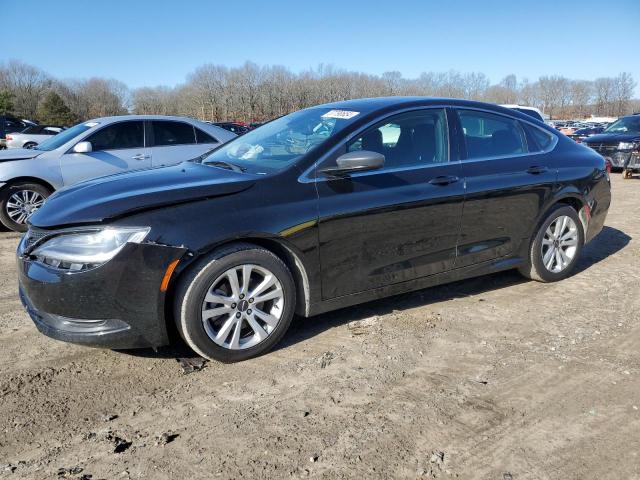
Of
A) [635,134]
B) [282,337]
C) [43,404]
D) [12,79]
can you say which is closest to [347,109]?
[282,337]

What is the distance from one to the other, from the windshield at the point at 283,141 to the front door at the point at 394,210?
0.23 metres

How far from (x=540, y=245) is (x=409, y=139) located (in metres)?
1.73

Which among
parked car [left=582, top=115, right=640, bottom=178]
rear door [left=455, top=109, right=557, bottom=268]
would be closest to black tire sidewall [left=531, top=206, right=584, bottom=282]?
rear door [left=455, top=109, right=557, bottom=268]

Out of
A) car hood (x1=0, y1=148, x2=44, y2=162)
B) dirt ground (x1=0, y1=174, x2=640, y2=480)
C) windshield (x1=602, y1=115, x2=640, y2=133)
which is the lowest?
dirt ground (x1=0, y1=174, x2=640, y2=480)

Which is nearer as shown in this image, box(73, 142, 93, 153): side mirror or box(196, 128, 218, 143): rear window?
box(73, 142, 93, 153): side mirror

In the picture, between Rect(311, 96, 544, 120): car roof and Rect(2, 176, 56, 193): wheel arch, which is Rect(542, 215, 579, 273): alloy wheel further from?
Rect(2, 176, 56, 193): wheel arch

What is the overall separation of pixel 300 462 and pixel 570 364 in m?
1.97

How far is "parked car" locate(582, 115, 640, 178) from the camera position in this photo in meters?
13.2

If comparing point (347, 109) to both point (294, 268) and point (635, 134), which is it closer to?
point (294, 268)

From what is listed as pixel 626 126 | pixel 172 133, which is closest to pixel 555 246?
pixel 172 133

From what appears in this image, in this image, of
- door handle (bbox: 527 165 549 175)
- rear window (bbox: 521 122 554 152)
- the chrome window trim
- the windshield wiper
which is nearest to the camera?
the chrome window trim

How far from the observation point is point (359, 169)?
12.0ft

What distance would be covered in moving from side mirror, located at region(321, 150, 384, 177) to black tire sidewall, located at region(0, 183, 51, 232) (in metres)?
5.54

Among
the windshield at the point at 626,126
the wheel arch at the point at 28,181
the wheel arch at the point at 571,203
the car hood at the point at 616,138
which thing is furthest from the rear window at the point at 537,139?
the windshield at the point at 626,126
